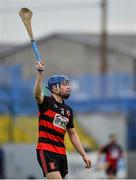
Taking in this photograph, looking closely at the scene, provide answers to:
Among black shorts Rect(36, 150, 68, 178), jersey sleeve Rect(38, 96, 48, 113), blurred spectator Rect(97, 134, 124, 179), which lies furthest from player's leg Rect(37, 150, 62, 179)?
blurred spectator Rect(97, 134, 124, 179)

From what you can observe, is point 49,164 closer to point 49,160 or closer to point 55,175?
point 49,160

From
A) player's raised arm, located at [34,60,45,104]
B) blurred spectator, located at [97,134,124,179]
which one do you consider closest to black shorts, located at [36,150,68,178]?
player's raised arm, located at [34,60,45,104]

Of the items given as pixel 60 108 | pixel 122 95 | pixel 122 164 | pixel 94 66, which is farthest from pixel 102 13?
pixel 60 108

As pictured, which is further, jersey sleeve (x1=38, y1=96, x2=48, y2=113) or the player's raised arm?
jersey sleeve (x1=38, y1=96, x2=48, y2=113)

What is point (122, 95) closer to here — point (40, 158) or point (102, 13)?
point (102, 13)

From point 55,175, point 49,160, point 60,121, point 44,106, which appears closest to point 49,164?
point 49,160

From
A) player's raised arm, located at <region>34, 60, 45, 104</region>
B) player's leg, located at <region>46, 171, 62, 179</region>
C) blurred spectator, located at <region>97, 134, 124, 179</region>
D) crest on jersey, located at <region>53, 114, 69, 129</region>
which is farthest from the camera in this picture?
blurred spectator, located at <region>97, 134, 124, 179</region>

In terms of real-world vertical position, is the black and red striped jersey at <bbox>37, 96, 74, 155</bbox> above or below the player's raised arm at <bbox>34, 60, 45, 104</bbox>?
below

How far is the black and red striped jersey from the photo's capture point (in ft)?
35.6

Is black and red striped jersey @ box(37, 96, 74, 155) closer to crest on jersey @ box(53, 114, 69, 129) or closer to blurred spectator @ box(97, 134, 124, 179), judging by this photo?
crest on jersey @ box(53, 114, 69, 129)

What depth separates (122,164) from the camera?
26.4 m

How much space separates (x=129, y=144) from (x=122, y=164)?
280 inches

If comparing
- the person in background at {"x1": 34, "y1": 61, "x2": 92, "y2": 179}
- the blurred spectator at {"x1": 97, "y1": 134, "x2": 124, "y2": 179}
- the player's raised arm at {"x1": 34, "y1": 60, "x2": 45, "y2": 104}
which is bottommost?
the blurred spectator at {"x1": 97, "y1": 134, "x2": 124, "y2": 179}

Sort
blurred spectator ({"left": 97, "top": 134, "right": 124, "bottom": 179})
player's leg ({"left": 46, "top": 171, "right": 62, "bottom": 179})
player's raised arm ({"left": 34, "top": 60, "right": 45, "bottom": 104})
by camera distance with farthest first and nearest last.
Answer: blurred spectator ({"left": 97, "top": 134, "right": 124, "bottom": 179}), player's leg ({"left": 46, "top": 171, "right": 62, "bottom": 179}), player's raised arm ({"left": 34, "top": 60, "right": 45, "bottom": 104})
